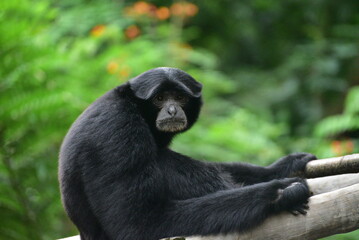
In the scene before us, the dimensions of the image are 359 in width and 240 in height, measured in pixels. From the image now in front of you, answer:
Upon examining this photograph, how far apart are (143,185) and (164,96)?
87 centimetres

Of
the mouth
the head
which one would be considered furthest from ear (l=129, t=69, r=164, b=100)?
the mouth

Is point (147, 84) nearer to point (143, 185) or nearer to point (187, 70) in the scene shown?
point (143, 185)

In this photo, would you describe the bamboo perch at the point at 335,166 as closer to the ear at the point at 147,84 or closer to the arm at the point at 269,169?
the arm at the point at 269,169

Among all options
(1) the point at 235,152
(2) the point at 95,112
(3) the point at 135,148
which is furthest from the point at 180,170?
(1) the point at 235,152

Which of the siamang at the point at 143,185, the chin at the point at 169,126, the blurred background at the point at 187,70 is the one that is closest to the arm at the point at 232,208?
the siamang at the point at 143,185

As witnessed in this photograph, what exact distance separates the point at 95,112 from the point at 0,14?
3.57 meters

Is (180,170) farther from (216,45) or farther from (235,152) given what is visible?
(216,45)

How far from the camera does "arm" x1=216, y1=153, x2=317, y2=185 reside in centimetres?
445

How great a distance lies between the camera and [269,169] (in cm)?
464

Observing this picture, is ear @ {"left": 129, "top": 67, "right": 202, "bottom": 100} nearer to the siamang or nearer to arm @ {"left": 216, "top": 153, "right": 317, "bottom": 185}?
the siamang

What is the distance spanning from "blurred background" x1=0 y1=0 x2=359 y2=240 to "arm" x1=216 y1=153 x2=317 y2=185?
2.23 meters

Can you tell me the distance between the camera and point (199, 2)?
11.6 m

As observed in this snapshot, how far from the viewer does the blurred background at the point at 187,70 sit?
6727 mm

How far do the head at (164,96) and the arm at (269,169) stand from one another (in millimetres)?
643
